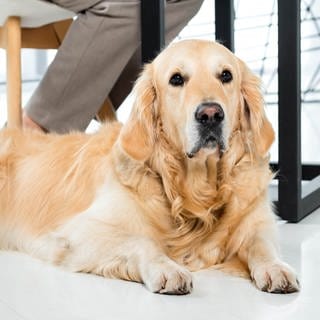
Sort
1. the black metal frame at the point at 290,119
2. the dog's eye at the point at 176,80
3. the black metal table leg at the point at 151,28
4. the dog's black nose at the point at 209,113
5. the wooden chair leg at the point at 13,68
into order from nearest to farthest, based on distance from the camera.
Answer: the dog's black nose at the point at 209,113 < the dog's eye at the point at 176,80 < the black metal frame at the point at 290,119 < the black metal table leg at the point at 151,28 < the wooden chair leg at the point at 13,68

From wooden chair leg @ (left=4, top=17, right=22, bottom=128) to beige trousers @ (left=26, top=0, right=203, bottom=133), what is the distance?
0.47 feet

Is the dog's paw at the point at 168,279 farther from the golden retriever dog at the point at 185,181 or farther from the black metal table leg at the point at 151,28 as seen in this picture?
the black metal table leg at the point at 151,28

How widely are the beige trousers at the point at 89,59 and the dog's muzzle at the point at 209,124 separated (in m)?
1.21

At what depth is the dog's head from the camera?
1579 millimetres

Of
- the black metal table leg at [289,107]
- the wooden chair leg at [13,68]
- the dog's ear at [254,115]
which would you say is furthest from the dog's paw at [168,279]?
the wooden chair leg at [13,68]

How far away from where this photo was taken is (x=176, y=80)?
1.68 m

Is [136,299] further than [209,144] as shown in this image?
No

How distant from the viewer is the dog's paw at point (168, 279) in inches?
56.1

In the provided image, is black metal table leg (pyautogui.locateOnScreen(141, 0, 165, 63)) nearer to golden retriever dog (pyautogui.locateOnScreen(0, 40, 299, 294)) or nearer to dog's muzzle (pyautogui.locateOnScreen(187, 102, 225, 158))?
golden retriever dog (pyautogui.locateOnScreen(0, 40, 299, 294))

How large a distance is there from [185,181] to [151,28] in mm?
961

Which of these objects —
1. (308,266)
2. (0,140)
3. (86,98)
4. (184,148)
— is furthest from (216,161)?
(86,98)

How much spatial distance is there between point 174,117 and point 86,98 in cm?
125

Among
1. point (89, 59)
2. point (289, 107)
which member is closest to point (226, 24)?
point (89, 59)

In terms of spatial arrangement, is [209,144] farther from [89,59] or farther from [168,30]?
[168,30]
